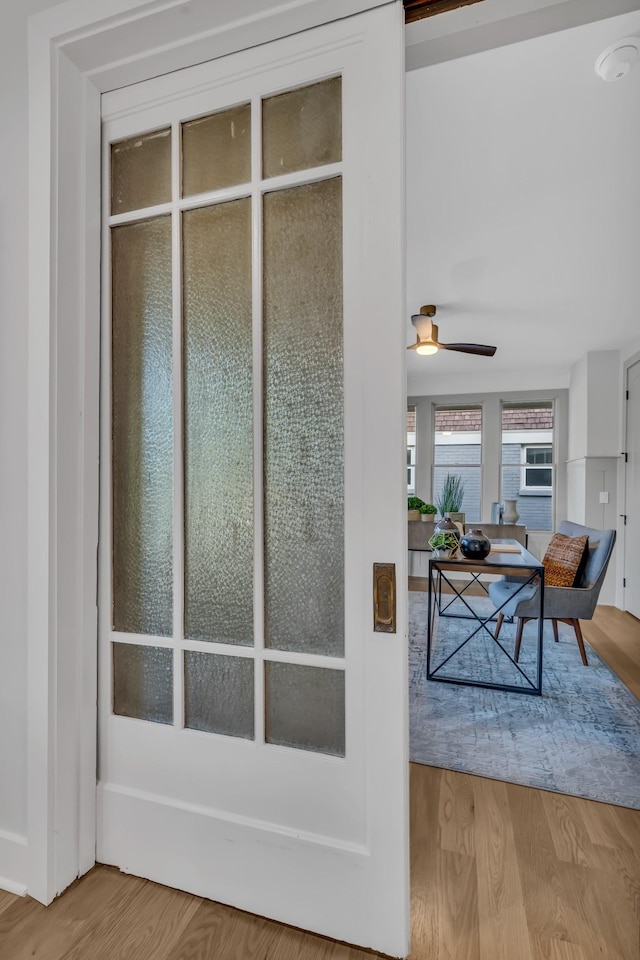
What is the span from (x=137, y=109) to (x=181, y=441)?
0.97 m

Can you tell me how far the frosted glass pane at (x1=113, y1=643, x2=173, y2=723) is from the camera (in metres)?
1.36

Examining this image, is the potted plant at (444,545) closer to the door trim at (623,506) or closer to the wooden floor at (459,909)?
the wooden floor at (459,909)

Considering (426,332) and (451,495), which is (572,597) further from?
(451,495)

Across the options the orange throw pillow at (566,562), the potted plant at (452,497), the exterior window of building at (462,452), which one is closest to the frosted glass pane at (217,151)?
the orange throw pillow at (566,562)

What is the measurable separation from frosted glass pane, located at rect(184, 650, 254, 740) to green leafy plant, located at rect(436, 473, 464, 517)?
540 cm

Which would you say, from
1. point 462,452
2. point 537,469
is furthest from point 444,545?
point 537,469

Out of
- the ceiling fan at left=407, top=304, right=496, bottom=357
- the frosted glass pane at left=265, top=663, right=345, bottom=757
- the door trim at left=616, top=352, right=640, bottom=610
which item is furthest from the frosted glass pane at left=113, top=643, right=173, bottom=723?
the door trim at left=616, top=352, right=640, bottom=610

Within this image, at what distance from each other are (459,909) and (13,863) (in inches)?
49.1

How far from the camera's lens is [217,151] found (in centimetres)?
131

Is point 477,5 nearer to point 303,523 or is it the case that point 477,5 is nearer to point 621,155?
point 303,523

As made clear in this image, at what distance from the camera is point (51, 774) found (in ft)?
Result: 4.25

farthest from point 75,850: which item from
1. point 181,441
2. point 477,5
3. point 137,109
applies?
point 477,5

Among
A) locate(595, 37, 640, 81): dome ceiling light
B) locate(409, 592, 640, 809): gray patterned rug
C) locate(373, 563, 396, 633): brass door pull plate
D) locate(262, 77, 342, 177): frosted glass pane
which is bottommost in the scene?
locate(409, 592, 640, 809): gray patterned rug

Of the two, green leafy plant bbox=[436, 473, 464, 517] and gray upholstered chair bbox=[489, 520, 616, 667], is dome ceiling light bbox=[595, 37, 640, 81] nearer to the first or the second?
gray upholstered chair bbox=[489, 520, 616, 667]
